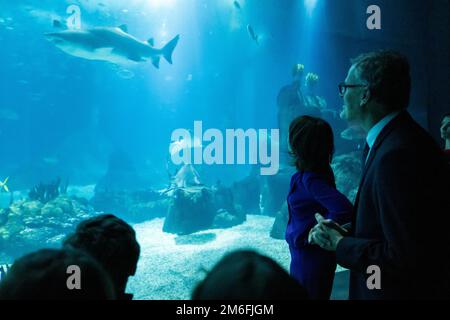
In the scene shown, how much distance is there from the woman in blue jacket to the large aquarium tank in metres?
0.17

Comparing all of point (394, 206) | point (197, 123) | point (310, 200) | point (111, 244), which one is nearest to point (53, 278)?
point (111, 244)

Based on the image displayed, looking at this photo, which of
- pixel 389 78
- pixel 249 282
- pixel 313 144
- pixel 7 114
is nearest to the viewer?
pixel 249 282

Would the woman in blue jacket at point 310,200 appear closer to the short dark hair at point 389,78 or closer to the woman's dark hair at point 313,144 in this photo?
the woman's dark hair at point 313,144

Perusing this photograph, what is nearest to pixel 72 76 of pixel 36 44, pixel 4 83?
pixel 36 44

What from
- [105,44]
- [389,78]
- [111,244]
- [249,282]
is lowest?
[111,244]

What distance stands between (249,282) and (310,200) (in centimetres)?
129

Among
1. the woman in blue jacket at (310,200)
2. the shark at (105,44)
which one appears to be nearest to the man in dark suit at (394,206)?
the woman in blue jacket at (310,200)

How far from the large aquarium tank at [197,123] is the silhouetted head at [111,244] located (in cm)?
54

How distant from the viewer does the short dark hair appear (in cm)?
147

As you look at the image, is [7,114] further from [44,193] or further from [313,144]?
[313,144]

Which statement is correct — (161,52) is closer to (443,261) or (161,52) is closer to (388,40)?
(388,40)

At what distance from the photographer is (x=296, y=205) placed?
6.22 feet

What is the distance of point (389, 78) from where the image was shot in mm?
1476

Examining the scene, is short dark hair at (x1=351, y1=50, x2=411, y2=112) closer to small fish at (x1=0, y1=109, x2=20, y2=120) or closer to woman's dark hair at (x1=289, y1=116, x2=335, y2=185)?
woman's dark hair at (x1=289, y1=116, x2=335, y2=185)
